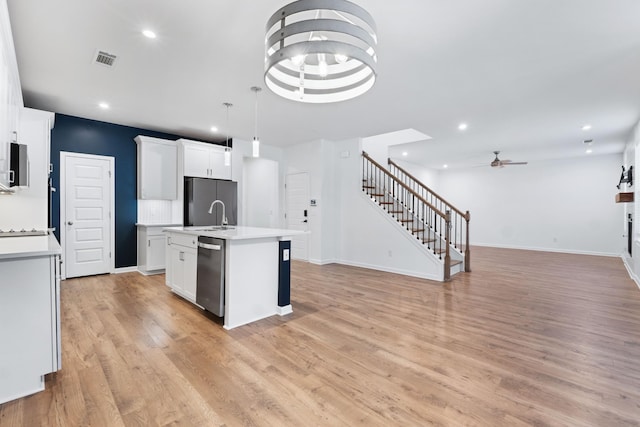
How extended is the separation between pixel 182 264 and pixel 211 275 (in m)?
0.87

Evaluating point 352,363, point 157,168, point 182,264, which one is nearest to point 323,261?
point 182,264

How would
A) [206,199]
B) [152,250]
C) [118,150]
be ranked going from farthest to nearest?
[206,199] < [118,150] < [152,250]

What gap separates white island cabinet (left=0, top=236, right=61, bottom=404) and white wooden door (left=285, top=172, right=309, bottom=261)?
4.98 m

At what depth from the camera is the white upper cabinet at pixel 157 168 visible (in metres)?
5.50

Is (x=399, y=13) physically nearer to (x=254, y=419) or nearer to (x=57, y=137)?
(x=254, y=419)

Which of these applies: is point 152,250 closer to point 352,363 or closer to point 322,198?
point 322,198

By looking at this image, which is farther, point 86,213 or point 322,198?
point 322,198

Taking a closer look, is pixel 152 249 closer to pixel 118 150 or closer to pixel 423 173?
pixel 118 150

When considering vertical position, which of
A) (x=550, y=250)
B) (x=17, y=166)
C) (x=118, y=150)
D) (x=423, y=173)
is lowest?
(x=550, y=250)

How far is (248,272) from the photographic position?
124 inches

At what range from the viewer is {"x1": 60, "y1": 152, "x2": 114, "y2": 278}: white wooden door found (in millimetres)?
4926

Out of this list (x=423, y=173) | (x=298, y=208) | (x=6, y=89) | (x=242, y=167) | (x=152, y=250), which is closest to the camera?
(x=6, y=89)

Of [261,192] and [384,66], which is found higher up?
[384,66]

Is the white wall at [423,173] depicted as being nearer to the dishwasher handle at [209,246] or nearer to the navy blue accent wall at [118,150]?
the navy blue accent wall at [118,150]
